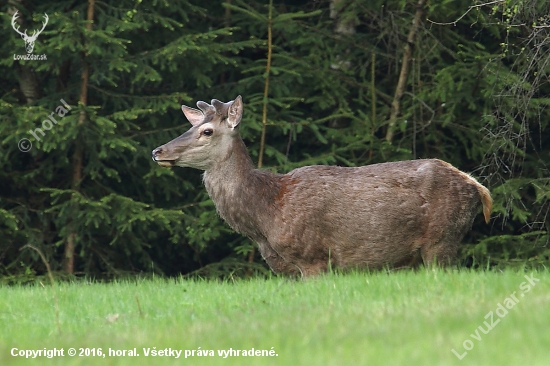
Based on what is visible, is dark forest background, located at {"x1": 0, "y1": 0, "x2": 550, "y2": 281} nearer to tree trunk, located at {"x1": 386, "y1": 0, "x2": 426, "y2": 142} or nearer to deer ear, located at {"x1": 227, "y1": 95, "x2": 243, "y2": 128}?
tree trunk, located at {"x1": 386, "y1": 0, "x2": 426, "y2": 142}

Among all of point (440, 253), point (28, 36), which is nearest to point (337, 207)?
point (440, 253)

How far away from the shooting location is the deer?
948 centimetres

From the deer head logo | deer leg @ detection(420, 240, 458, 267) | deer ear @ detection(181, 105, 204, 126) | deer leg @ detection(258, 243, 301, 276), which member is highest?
the deer head logo

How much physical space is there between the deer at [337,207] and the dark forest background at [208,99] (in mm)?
2894

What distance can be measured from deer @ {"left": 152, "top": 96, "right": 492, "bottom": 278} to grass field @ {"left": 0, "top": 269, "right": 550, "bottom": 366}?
2.17ft

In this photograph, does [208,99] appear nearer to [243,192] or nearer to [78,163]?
[78,163]

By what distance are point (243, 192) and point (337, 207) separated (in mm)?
942

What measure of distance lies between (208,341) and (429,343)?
4.56ft

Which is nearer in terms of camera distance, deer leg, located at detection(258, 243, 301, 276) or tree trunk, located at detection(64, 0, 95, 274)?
deer leg, located at detection(258, 243, 301, 276)

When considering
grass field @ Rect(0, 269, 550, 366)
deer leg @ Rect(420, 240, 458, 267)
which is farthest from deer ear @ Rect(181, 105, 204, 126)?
deer leg @ Rect(420, 240, 458, 267)

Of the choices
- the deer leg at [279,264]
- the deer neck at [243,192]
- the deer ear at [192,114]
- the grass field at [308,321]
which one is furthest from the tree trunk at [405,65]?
the grass field at [308,321]

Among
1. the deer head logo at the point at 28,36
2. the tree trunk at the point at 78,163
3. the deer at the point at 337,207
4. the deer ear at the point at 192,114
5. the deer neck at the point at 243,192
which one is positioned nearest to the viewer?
the deer at the point at 337,207

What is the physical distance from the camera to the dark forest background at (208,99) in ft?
42.2

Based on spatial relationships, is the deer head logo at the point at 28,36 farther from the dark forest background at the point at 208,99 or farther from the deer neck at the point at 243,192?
the deer neck at the point at 243,192
